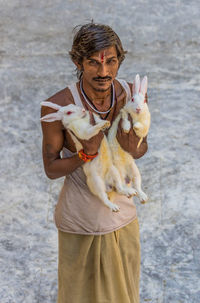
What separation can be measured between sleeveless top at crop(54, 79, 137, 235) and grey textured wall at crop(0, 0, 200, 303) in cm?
98

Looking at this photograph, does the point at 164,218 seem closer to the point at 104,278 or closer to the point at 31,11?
the point at 104,278

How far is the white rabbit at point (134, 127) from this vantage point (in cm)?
212

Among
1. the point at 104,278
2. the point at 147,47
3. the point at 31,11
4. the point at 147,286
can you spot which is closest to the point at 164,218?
the point at 147,286

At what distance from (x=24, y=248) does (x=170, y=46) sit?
2.93 meters

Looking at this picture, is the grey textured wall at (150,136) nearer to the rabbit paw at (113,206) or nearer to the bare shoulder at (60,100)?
the rabbit paw at (113,206)

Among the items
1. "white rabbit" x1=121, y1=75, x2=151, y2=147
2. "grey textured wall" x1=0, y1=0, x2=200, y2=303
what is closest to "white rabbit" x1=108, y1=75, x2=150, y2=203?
"white rabbit" x1=121, y1=75, x2=151, y2=147

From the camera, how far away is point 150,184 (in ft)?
13.0

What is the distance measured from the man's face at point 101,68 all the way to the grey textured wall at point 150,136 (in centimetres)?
149

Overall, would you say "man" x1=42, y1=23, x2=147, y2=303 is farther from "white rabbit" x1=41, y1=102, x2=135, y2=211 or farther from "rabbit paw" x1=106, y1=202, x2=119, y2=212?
"rabbit paw" x1=106, y1=202, x2=119, y2=212

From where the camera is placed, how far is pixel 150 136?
14.4 ft

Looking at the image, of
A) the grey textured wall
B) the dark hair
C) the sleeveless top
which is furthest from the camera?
the grey textured wall

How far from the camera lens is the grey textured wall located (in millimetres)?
3283

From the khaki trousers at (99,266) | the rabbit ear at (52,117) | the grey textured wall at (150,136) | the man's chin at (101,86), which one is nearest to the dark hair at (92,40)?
the man's chin at (101,86)

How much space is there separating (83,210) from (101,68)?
59cm
